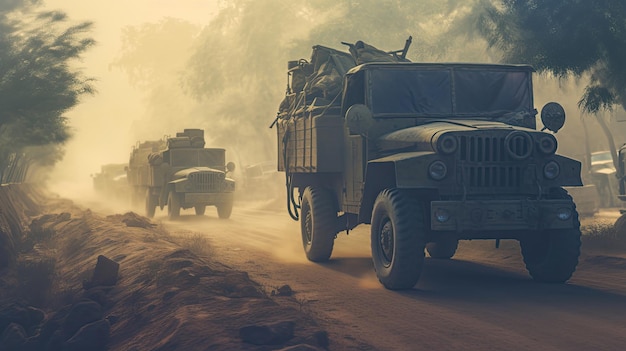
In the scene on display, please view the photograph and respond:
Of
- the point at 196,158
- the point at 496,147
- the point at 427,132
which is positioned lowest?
the point at 496,147

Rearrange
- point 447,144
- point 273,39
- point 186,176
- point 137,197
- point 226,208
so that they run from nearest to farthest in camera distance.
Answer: point 447,144 < point 186,176 < point 226,208 < point 137,197 < point 273,39

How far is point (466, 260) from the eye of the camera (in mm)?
14273

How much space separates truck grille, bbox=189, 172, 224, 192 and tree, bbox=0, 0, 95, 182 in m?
4.37

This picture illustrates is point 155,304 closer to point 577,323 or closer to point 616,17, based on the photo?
point 577,323

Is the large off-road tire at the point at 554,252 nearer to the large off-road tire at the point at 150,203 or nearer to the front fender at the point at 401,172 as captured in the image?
the front fender at the point at 401,172

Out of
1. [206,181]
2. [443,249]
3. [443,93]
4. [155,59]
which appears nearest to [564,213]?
[443,93]

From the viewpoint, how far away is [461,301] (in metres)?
9.72

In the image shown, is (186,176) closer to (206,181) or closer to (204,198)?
(206,181)

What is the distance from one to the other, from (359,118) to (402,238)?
191cm

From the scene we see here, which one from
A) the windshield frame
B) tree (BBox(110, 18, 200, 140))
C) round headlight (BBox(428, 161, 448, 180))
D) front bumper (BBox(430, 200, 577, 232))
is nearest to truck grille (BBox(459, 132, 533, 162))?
round headlight (BBox(428, 161, 448, 180))

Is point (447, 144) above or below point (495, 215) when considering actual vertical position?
above

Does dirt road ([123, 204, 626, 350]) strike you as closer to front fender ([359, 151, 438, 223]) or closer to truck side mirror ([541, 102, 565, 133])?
front fender ([359, 151, 438, 223])

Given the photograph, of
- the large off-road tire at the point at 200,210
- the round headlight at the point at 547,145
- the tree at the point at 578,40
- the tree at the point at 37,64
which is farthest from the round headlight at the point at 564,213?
the large off-road tire at the point at 200,210

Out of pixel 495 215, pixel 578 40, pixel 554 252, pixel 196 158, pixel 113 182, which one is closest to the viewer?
pixel 495 215
